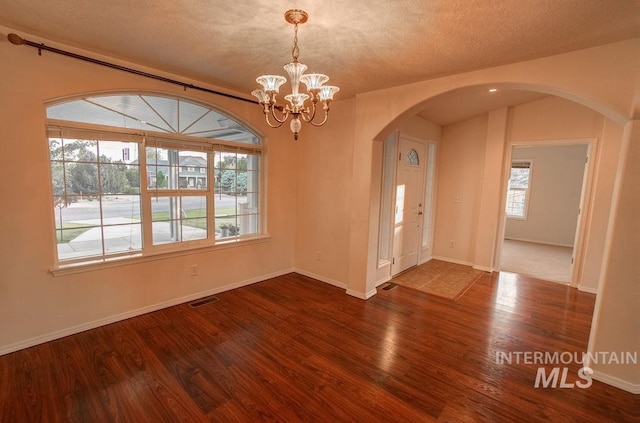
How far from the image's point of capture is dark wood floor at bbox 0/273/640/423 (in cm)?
190

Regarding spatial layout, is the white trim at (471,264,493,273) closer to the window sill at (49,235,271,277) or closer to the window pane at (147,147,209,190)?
the window sill at (49,235,271,277)

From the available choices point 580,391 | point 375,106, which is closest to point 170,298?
point 375,106

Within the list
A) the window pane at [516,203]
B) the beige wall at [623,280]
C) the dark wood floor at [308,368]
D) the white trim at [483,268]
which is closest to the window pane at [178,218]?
the dark wood floor at [308,368]

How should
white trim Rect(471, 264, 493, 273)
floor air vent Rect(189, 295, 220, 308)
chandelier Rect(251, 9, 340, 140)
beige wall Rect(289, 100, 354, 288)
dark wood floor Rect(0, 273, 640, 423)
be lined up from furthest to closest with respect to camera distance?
white trim Rect(471, 264, 493, 273) → beige wall Rect(289, 100, 354, 288) → floor air vent Rect(189, 295, 220, 308) → dark wood floor Rect(0, 273, 640, 423) → chandelier Rect(251, 9, 340, 140)

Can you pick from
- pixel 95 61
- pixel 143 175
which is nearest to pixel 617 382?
pixel 143 175

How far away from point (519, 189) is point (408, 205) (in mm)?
4790

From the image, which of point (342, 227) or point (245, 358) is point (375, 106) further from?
point (245, 358)

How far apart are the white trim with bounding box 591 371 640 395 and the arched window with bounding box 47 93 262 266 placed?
13.1ft

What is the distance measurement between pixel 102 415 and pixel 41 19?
2830 millimetres

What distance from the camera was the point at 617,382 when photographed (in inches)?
86.8

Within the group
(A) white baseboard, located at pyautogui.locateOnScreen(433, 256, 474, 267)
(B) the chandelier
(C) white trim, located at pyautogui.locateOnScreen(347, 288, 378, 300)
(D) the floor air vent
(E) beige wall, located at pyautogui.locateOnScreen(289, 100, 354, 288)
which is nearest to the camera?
(B) the chandelier

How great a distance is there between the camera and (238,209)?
4.03 metres

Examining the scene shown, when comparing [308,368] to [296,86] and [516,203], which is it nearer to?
[296,86]

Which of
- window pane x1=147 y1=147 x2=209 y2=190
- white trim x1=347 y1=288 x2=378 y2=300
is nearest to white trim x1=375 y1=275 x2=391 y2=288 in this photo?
white trim x1=347 y1=288 x2=378 y2=300
